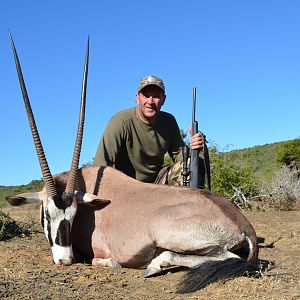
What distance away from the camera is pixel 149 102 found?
246 inches

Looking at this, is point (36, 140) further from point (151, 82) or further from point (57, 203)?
point (151, 82)

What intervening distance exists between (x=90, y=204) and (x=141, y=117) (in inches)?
67.7

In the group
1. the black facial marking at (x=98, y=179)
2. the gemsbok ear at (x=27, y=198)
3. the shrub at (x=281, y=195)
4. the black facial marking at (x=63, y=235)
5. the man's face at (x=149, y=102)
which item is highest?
the man's face at (x=149, y=102)

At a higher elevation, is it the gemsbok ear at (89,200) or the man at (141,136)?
the man at (141,136)

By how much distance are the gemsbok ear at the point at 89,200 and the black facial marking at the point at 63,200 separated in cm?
9

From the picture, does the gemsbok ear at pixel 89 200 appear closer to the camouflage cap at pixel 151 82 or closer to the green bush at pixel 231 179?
the camouflage cap at pixel 151 82

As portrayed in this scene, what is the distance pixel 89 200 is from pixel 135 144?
1547mm

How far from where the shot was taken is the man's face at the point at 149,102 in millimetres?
6262

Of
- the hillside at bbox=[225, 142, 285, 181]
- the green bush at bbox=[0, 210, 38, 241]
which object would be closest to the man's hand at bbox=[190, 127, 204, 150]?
the green bush at bbox=[0, 210, 38, 241]

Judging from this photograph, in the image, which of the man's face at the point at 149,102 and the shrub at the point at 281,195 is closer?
the man's face at the point at 149,102

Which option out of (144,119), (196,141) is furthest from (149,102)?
(196,141)

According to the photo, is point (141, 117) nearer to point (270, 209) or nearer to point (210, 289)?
point (210, 289)

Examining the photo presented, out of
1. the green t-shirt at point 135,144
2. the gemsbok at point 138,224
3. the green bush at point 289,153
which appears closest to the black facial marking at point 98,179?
the gemsbok at point 138,224

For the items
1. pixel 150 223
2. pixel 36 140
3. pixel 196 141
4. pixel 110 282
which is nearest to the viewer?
pixel 110 282
